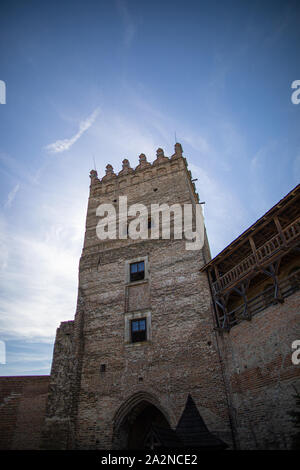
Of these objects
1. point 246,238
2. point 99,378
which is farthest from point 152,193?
point 99,378

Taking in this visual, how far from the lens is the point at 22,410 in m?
14.8

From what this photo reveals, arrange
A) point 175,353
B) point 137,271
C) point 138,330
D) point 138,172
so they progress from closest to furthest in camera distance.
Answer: point 175,353
point 138,330
point 137,271
point 138,172

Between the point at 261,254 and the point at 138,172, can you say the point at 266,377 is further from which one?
the point at 138,172

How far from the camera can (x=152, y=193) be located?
67.1 ft

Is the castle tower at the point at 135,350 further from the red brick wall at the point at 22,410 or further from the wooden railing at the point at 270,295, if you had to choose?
the wooden railing at the point at 270,295

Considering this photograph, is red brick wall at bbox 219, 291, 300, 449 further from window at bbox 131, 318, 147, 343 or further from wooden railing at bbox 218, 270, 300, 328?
window at bbox 131, 318, 147, 343

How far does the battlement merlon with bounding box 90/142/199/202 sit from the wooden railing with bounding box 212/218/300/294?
9675 millimetres

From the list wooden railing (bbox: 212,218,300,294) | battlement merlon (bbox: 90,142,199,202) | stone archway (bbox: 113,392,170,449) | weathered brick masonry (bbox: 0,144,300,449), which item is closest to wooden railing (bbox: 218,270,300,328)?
weathered brick masonry (bbox: 0,144,300,449)

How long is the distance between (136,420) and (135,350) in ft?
10.7

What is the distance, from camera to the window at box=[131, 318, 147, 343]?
15203 millimetres

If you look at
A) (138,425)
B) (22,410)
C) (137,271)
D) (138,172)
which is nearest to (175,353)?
(138,425)
